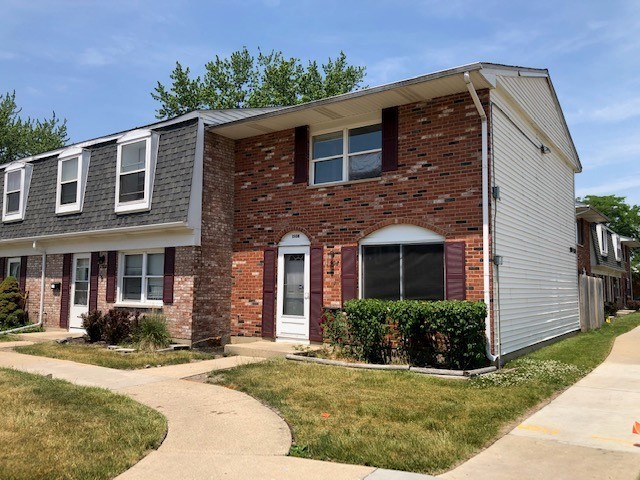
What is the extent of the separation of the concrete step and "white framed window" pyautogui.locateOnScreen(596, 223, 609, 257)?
19.1 metres

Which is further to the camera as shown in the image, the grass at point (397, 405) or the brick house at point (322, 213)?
the brick house at point (322, 213)

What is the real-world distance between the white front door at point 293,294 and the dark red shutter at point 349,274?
101cm

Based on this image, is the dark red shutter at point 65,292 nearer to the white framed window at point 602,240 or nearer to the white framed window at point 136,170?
the white framed window at point 136,170

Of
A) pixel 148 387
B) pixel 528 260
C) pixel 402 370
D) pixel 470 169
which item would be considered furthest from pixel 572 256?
pixel 148 387

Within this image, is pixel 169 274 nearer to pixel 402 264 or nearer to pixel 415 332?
pixel 402 264

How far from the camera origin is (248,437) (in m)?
5.23

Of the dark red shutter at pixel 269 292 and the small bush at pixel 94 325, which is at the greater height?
the dark red shutter at pixel 269 292

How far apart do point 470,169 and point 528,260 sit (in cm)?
327

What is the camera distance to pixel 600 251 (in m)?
24.5

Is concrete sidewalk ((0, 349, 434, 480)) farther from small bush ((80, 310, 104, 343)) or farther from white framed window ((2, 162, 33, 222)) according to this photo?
white framed window ((2, 162, 33, 222))

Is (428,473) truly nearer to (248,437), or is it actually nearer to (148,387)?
(248,437)

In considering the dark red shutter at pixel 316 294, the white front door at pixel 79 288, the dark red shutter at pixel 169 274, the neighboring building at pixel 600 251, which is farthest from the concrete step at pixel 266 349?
the neighboring building at pixel 600 251

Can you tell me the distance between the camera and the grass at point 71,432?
4271mm

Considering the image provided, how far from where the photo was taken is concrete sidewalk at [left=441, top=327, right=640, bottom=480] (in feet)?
14.0
